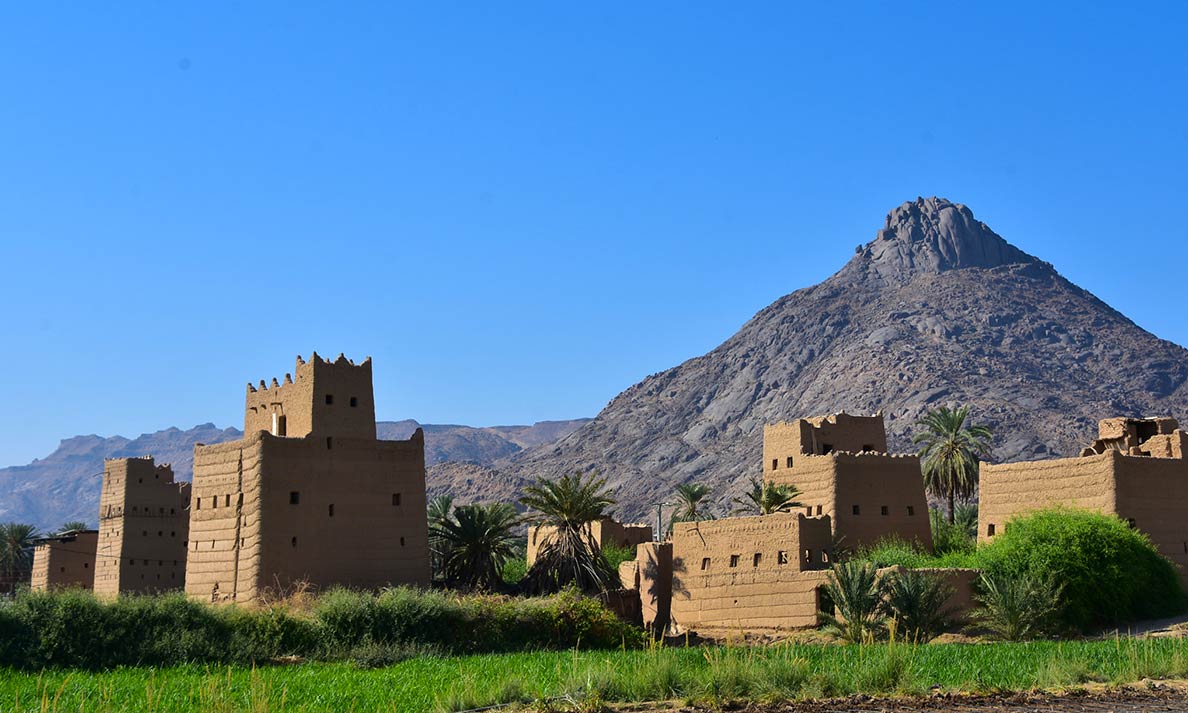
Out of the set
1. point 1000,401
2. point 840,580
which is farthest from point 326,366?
point 1000,401

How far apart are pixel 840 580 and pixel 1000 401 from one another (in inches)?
2923

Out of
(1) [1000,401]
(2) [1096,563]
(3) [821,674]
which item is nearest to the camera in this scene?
(3) [821,674]

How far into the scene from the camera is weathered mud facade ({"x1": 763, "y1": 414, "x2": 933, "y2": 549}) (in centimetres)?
3759

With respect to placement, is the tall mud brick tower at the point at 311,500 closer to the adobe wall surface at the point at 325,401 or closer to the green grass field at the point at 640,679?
the adobe wall surface at the point at 325,401

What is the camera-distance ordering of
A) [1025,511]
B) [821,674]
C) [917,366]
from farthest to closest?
[917,366], [1025,511], [821,674]

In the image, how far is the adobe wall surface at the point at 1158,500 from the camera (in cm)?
3338

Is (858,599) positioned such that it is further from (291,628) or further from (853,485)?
(291,628)

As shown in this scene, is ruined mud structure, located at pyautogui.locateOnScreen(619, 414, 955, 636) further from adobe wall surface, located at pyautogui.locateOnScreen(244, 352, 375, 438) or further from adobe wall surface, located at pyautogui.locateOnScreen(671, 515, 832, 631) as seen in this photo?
adobe wall surface, located at pyautogui.locateOnScreen(244, 352, 375, 438)

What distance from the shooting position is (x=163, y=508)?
167 feet

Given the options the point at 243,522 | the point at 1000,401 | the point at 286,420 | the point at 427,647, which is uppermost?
the point at 1000,401

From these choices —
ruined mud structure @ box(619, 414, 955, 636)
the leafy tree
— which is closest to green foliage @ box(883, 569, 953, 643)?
the leafy tree

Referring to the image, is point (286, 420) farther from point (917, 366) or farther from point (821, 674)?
point (917, 366)

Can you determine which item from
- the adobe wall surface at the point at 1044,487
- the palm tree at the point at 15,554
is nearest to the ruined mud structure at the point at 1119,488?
the adobe wall surface at the point at 1044,487

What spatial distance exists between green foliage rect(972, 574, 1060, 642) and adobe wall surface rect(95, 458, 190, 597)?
3053 cm
